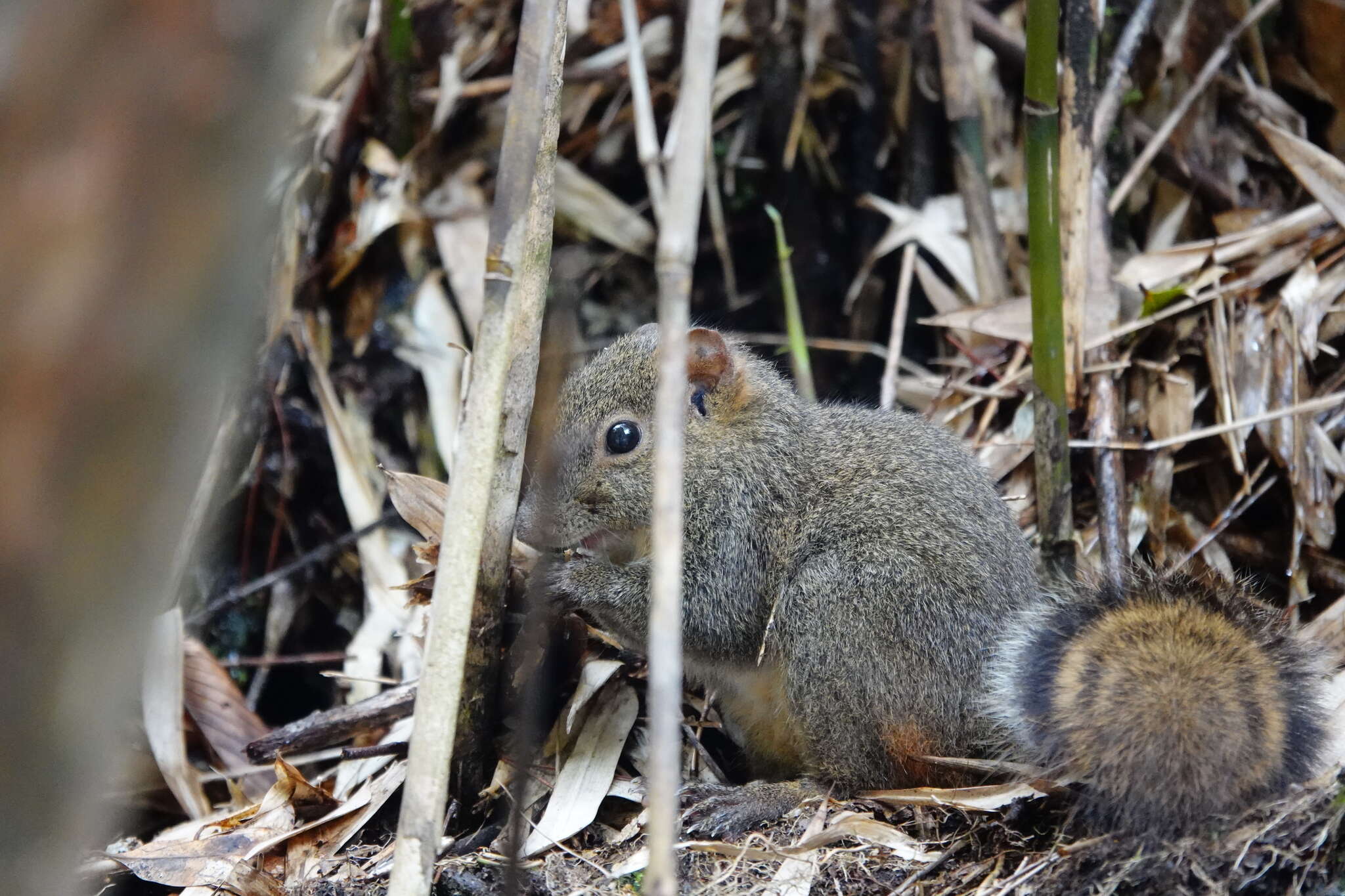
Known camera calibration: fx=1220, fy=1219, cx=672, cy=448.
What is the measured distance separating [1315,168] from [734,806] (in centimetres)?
319

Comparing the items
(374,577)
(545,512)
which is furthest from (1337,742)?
(374,577)

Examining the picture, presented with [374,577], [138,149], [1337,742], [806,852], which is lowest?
[806,852]

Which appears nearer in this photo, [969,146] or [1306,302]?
[1306,302]

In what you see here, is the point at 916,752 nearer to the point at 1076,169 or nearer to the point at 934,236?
the point at 1076,169

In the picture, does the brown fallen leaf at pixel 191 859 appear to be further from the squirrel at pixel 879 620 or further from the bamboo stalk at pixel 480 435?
the bamboo stalk at pixel 480 435

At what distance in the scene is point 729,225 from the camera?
5879 millimetres

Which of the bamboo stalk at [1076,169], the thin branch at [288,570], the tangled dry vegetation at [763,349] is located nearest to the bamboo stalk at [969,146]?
the tangled dry vegetation at [763,349]

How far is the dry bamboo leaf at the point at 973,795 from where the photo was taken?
307cm

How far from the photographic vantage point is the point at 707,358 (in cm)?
385

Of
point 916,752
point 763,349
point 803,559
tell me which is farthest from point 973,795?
point 763,349

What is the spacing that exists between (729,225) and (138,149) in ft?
16.1

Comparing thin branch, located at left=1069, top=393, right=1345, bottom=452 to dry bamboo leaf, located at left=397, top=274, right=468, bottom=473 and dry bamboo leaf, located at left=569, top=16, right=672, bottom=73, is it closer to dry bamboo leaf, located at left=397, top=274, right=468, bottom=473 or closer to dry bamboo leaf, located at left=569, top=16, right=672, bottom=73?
dry bamboo leaf, located at left=397, top=274, right=468, bottom=473

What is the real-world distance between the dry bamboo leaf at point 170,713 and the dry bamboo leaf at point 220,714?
0.37 feet

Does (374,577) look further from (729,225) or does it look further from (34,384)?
(34,384)
